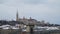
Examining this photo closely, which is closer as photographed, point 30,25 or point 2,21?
point 30,25

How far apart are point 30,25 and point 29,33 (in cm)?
28

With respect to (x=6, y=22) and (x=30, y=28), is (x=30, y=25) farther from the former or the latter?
(x=6, y=22)

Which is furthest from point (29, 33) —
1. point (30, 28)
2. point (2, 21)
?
point (2, 21)

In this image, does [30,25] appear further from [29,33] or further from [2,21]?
[2,21]

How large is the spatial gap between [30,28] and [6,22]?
1659 inches

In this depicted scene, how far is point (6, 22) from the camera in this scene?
1875 inches

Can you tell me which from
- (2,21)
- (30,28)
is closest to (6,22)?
(2,21)

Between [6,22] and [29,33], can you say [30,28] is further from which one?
[6,22]

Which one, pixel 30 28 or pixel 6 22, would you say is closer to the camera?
pixel 30 28

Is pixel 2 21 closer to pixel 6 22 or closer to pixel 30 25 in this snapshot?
pixel 6 22

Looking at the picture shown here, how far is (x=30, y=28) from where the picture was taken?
602cm

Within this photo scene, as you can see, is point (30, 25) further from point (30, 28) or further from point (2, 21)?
point (2, 21)

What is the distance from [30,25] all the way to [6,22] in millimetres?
42138

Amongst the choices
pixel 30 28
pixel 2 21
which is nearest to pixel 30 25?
pixel 30 28
